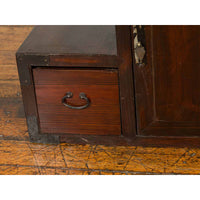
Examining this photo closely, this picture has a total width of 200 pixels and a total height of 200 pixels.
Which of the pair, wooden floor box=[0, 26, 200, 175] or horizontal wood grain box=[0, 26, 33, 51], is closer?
wooden floor box=[0, 26, 200, 175]

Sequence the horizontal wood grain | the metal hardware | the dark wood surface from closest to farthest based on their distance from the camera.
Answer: the metal hardware → the dark wood surface → the horizontal wood grain

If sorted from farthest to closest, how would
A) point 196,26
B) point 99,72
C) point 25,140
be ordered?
point 25,140
point 99,72
point 196,26

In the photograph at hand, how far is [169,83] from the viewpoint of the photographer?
2170 millimetres

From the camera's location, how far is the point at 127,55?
2.15 m

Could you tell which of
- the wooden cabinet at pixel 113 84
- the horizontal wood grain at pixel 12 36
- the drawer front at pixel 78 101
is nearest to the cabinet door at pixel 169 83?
the wooden cabinet at pixel 113 84

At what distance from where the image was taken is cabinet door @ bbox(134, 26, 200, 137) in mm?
2074

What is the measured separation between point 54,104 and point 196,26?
681mm

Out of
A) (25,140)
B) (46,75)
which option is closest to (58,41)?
(46,75)

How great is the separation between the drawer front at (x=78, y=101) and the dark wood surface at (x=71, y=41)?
0.08 m

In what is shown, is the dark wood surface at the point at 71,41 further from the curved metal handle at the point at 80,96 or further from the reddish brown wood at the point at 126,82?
the curved metal handle at the point at 80,96

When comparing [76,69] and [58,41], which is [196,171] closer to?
[76,69]

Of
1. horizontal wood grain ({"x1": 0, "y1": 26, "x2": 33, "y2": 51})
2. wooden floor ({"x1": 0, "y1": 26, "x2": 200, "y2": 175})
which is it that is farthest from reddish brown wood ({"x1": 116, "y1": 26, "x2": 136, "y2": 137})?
horizontal wood grain ({"x1": 0, "y1": 26, "x2": 33, "y2": 51})

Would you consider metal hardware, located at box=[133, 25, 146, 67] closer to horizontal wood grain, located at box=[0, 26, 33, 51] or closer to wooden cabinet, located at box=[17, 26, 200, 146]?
wooden cabinet, located at box=[17, 26, 200, 146]

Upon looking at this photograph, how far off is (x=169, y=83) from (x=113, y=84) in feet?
0.74
